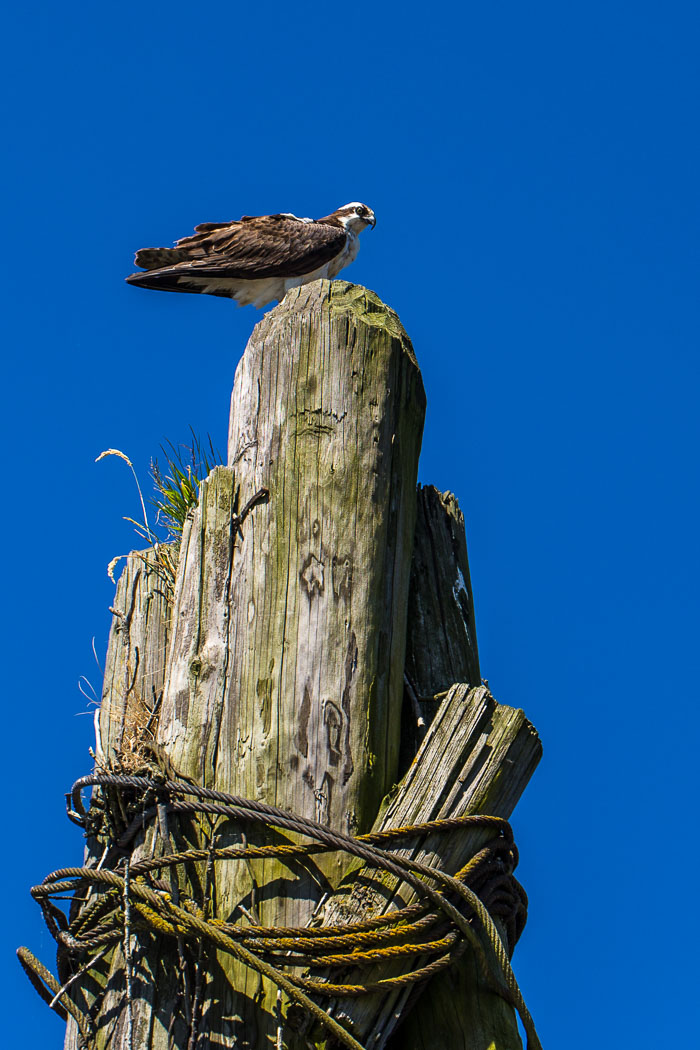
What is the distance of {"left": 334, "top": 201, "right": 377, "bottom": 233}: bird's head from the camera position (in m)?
10.1


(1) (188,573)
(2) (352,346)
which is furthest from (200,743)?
(2) (352,346)

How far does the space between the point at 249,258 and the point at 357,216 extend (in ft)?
9.21

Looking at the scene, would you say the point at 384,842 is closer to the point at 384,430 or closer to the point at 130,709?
the point at 130,709

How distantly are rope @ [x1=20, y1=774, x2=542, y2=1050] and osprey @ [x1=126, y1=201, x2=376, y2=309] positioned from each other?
5028 mm

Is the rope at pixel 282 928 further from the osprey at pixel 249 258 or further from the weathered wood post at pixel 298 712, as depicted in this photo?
the osprey at pixel 249 258

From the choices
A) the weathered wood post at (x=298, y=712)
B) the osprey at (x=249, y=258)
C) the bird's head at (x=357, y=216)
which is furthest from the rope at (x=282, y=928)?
the bird's head at (x=357, y=216)

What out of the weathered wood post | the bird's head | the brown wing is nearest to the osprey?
the brown wing

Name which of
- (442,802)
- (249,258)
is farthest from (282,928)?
(249,258)

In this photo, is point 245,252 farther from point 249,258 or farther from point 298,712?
point 298,712

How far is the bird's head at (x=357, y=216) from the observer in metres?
10.1

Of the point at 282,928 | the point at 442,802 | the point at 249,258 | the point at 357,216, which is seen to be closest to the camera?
the point at 282,928

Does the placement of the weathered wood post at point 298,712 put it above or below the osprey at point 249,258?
below

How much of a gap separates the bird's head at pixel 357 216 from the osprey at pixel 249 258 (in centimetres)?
144

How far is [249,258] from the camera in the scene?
7828 mm
